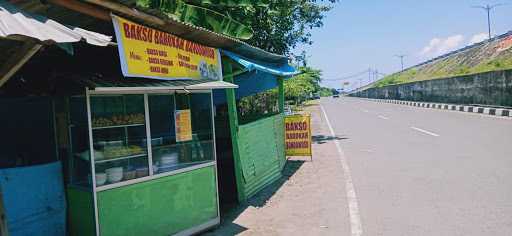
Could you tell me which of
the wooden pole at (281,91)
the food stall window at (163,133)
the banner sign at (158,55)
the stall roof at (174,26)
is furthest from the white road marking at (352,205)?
the stall roof at (174,26)

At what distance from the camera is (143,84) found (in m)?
5.23

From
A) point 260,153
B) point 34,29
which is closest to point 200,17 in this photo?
point 260,153

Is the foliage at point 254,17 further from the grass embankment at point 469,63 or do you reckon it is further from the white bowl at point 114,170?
the grass embankment at point 469,63

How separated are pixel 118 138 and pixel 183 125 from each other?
0.99 meters

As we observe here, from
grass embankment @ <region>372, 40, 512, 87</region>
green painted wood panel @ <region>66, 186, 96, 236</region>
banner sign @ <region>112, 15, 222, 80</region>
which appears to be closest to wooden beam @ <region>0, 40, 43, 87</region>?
banner sign @ <region>112, 15, 222, 80</region>

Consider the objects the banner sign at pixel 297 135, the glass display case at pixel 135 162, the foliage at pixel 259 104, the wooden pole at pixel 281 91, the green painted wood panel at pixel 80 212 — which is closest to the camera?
the glass display case at pixel 135 162

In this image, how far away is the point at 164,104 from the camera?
572 cm

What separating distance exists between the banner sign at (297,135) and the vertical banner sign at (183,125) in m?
5.38

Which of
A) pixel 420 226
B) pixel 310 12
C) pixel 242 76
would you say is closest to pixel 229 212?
pixel 420 226

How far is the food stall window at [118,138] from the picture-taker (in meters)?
4.89

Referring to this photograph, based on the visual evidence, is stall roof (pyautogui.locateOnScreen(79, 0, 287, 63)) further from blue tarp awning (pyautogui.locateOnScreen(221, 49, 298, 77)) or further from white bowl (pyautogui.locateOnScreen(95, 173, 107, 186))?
white bowl (pyautogui.locateOnScreen(95, 173, 107, 186))

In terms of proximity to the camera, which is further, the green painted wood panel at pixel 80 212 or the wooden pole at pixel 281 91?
the wooden pole at pixel 281 91

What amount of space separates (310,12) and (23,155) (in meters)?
14.6

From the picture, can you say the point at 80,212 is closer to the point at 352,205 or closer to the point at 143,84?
the point at 143,84
